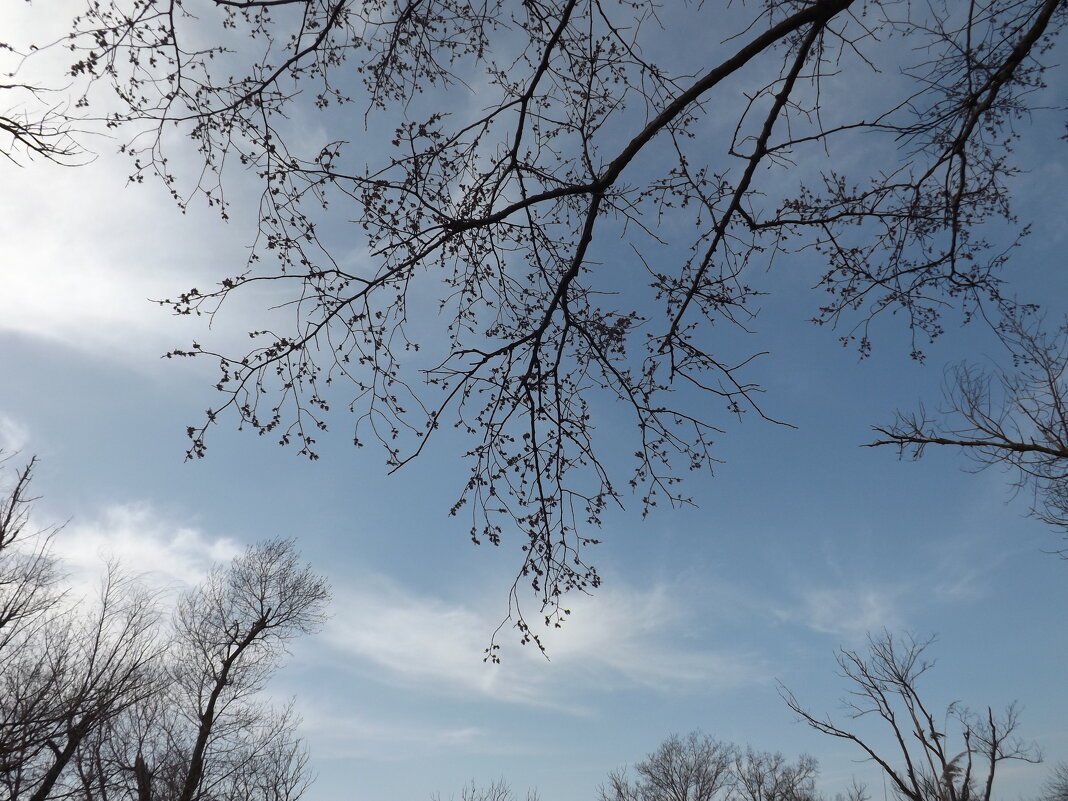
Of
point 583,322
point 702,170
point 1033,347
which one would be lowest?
point 583,322

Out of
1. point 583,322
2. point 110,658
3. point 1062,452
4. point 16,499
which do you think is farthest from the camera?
point 16,499

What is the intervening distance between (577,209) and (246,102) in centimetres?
213

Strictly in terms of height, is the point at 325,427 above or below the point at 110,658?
above

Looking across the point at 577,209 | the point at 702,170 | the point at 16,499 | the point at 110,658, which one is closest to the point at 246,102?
the point at 577,209

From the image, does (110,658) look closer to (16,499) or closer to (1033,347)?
(16,499)

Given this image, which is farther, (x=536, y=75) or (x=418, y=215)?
(x=536, y=75)

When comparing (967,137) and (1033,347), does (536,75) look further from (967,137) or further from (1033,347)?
(1033,347)

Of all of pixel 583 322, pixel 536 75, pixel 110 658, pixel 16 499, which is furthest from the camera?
pixel 16 499

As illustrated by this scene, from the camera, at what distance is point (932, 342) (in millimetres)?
4414

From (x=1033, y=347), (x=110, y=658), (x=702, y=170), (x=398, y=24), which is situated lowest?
(x=110, y=658)

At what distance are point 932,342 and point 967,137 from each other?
1.29 m

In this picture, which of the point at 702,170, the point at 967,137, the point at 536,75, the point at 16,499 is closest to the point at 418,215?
the point at 536,75

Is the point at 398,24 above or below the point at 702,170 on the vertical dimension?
above

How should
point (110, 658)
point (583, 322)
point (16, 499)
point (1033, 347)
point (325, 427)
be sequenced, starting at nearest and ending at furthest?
point (325, 427)
point (583, 322)
point (1033, 347)
point (110, 658)
point (16, 499)
